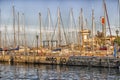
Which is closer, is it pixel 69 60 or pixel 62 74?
pixel 62 74

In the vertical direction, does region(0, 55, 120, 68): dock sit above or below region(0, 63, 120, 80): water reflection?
above

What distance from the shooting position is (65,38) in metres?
123

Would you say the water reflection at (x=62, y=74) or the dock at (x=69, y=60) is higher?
the dock at (x=69, y=60)

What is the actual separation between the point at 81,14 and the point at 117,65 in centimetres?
3872

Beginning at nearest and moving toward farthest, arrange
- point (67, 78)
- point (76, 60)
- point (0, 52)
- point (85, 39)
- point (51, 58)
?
point (67, 78) < point (76, 60) < point (51, 58) < point (0, 52) < point (85, 39)

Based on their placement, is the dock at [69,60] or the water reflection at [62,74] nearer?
the water reflection at [62,74]

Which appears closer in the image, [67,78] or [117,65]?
[67,78]

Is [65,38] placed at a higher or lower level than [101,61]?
higher

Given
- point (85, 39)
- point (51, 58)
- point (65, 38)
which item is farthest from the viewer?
point (85, 39)

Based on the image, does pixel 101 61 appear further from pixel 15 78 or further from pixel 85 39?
pixel 85 39

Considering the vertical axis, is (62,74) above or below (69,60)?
below

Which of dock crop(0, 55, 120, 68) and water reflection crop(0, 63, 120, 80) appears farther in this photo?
dock crop(0, 55, 120, 68)

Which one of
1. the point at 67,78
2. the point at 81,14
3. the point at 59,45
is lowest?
the point at 67,78

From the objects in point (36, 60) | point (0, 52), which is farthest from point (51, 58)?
point (0, 52)
